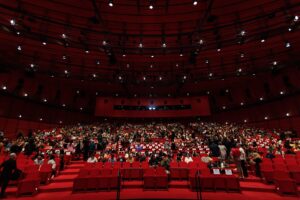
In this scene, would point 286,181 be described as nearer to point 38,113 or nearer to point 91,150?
point 91,150

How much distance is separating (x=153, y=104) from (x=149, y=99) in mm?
1062

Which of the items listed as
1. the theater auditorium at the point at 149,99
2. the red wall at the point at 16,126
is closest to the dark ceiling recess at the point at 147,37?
the theater auditorium at the point at 149,99

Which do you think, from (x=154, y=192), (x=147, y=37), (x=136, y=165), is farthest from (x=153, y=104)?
(x=154, y=192)

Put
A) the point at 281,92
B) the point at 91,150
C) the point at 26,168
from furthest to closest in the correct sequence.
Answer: the point at 281,92, the point at 91,150, the point at 26,168

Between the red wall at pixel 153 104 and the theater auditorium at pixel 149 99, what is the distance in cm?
16

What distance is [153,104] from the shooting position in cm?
2688

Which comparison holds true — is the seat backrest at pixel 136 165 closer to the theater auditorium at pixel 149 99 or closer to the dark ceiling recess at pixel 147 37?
the theater auditorium at pixel 149 99

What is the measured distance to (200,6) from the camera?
430 inches

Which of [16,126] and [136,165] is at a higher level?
[16,126]

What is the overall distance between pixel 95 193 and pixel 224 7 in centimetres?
1276

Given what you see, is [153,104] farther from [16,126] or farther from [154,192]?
[154,192]

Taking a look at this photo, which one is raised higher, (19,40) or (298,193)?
(19,40)

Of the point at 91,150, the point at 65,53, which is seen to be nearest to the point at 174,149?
the point at 91,150

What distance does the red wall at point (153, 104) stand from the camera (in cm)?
2581
